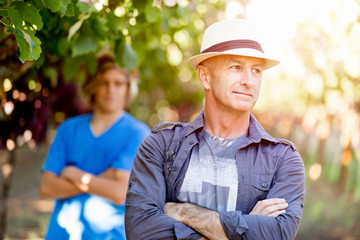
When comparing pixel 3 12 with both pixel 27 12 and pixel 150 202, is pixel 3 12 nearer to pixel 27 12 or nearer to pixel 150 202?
Result: pixel 27 12

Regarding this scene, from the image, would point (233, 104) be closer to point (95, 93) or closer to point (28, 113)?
point (95, 93)

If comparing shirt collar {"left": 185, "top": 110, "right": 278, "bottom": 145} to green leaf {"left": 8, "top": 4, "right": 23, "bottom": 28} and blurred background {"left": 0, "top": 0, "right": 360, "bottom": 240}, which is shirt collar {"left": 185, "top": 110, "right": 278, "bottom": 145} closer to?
blurred background {"left": 0, "top": 0, "right": 360, "bottom": 240}

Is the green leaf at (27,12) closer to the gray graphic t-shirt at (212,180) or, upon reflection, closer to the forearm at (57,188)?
the gray graphic t-shirt at (212,180)

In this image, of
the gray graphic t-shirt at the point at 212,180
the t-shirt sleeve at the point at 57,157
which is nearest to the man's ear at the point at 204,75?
the gray graphic t-shirt at the point at 212,180

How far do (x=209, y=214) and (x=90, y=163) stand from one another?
1589mm

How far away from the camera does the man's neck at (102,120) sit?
3732 mm

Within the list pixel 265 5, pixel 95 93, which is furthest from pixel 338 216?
pixel 95 93

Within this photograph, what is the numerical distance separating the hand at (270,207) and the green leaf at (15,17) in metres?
1.39

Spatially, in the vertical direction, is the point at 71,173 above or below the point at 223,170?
below

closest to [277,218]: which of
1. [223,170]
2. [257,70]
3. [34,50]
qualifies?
[223,170]

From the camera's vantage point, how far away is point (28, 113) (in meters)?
4.61

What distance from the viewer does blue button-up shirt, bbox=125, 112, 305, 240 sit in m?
2.17

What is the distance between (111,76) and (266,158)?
1.92m

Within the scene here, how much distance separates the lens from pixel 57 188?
3504 mm
